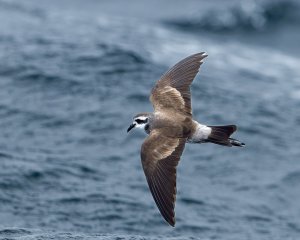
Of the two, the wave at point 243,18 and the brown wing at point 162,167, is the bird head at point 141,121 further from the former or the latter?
the wave at point 243,18

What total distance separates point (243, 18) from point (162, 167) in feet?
46.4

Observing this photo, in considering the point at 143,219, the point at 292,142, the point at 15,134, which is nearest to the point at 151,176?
the point at 143,219

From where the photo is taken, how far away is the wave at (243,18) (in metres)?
22.3

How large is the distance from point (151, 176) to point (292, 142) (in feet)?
22.4

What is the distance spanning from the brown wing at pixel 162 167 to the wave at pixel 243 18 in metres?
13.1

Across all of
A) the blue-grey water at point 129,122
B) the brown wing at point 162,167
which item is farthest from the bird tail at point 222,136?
the blue-grey water at point 129,122

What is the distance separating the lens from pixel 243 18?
2242 centimetres

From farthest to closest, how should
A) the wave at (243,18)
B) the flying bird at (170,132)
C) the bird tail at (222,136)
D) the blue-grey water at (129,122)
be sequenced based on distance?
the wave at (243,18), the blue-grey water at (129,122), the bird tail at (222,136), the flying bird at (170,132)

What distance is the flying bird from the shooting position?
8.72m

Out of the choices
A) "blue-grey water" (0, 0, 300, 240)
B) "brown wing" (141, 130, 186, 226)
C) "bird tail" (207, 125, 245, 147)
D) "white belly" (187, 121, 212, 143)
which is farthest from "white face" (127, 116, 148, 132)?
"blue-grey water" (0, 0, 300, 240)

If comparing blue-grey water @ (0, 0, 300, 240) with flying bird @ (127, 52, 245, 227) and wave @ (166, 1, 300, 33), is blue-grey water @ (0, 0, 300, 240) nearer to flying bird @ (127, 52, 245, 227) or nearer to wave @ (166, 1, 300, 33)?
wave @ (166, 1, 300, 33)

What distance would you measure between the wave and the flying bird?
11.6m

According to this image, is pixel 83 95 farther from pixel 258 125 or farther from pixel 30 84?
pixel 258 125

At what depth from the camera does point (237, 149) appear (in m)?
14.7
